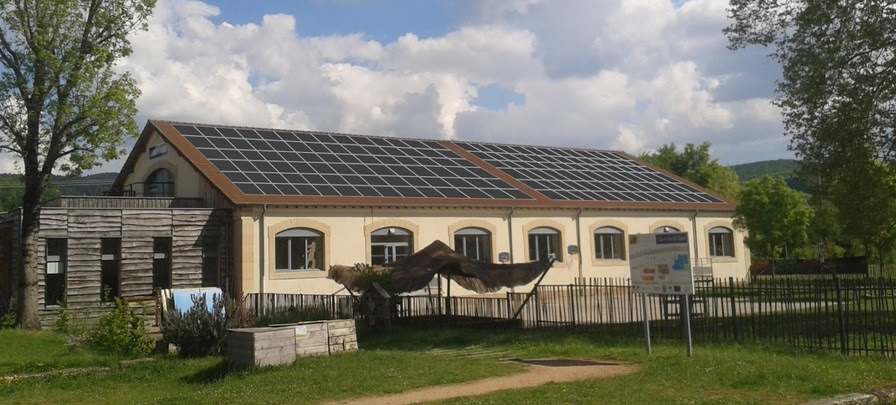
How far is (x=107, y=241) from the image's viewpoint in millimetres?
23359

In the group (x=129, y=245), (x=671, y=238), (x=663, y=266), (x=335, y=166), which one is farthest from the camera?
(x=335, y=166)

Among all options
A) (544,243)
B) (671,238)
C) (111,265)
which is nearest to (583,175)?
(544,243)

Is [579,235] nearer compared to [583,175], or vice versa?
[579,235]

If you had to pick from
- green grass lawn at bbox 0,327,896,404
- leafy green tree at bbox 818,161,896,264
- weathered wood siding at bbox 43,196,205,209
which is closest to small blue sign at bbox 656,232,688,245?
green grass lawn at bbox 0,327,896,404

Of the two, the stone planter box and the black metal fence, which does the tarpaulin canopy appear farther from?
the stone planter box

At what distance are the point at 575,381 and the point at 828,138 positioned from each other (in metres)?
10.0

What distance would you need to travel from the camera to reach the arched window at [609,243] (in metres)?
32.3

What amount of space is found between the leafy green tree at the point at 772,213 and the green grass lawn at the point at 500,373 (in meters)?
38.2

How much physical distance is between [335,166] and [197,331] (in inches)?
583

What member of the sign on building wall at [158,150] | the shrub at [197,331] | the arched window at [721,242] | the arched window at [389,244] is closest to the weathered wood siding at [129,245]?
the arched window at [389,244]

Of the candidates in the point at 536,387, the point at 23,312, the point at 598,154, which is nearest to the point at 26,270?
the point at 23,312

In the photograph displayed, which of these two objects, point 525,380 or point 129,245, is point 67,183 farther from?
point 525,380

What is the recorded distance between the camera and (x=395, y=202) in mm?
27281

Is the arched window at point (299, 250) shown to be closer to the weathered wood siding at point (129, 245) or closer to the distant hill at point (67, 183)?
the weathered wood siding at point (129, 245)
